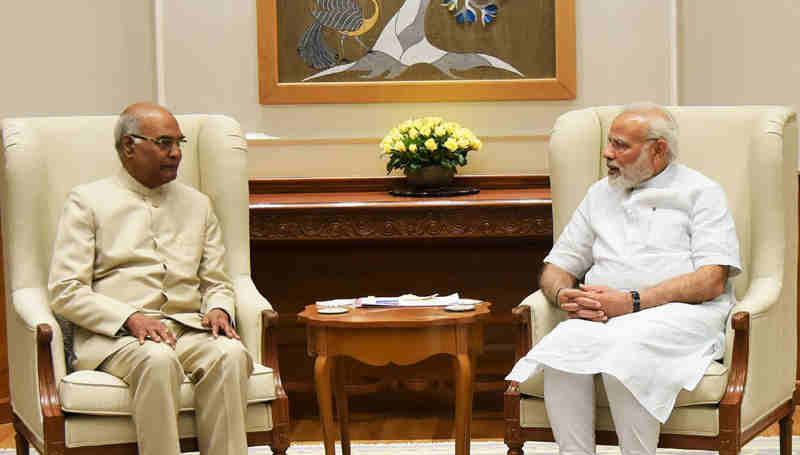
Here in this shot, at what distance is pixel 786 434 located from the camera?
396 cm

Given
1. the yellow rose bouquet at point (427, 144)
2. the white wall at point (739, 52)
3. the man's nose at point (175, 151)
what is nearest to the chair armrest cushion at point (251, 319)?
the man's nose at point (175, 151)

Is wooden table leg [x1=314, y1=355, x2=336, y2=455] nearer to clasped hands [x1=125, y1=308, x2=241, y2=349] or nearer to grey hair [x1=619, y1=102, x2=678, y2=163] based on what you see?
clasped hands [x1=125, y1=308, x2=241, y2=349]

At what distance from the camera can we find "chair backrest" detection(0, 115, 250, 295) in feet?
12.9

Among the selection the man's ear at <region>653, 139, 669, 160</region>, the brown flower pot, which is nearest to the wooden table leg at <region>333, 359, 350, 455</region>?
the brown flower pot

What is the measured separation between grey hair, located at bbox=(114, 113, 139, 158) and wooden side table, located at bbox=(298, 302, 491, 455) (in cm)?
83

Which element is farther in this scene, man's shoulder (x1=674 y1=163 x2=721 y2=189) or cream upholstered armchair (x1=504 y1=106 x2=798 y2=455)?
man's shoulder (x1=674 y1=163 x2=721 y2=189)

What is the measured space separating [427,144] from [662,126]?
1.55 meters

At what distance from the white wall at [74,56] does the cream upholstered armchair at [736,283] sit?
2453mm

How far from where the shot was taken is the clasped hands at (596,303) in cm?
370

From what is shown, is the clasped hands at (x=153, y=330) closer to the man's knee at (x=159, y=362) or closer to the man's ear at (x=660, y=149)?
the man's knee at (x=159, y=362)

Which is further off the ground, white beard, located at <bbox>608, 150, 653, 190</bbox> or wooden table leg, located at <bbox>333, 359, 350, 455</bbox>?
white beard, located at <bbox>608, 150, 653, 190</bbox>

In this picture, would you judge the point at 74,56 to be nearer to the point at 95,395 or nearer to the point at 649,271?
the point at 95,395

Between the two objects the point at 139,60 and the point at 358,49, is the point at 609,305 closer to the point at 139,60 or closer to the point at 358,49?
the point at 358,49

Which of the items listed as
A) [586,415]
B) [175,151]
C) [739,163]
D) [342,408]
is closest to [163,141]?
[175,151]
